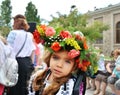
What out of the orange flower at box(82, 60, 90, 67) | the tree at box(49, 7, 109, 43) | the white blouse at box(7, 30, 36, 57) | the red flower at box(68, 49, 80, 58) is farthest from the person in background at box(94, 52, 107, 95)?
the tree at box(49, 7, 109, 43)

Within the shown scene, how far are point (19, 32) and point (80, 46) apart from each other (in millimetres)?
2651

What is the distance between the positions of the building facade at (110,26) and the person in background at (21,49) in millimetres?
28190

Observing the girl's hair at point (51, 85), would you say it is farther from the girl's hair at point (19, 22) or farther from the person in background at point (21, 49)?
the girl's hair at point (19, 22)

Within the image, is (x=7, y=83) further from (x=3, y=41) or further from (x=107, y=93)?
(x=107, y=93)

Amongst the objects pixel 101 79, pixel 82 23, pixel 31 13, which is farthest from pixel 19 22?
pixel 31 13

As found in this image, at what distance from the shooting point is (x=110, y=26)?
35031 millimetres

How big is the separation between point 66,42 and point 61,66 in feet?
0.61

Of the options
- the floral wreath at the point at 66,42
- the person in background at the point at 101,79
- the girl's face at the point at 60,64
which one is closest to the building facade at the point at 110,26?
the person in background at the point at 101,79

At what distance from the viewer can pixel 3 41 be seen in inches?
174

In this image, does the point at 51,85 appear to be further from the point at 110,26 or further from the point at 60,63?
the point at 110,26

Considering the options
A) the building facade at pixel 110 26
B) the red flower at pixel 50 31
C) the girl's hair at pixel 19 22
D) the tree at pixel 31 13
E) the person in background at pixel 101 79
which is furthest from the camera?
the tree at pixel 31 13

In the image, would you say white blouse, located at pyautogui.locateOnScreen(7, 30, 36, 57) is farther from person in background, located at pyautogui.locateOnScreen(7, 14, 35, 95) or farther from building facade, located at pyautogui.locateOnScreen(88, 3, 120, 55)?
building facade, located at pyautogui.locateOnScreen(88, 3, 120, 55)

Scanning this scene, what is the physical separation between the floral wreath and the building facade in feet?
101

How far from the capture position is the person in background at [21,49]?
5.26m
